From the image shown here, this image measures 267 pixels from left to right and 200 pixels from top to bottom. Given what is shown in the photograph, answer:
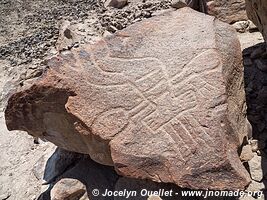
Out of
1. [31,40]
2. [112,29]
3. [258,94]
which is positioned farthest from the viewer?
[31,40]

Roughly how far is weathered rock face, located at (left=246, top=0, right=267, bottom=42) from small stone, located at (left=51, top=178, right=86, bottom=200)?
188cm

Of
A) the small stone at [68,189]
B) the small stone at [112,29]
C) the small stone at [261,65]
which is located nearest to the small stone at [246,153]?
the small stone at [261,65]

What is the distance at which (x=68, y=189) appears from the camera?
3031 millimetres

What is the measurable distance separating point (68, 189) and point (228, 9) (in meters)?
2.61

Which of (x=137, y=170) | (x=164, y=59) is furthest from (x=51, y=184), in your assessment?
(x=164, y=59)

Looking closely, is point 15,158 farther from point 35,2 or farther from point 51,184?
point 35,2

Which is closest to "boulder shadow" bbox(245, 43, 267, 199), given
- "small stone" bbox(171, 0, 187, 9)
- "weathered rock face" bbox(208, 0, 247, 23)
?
"weathered rock face" bbox(208, 0, 247, 23)

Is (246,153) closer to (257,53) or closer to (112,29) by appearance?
(257,53)

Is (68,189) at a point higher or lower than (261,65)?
lower

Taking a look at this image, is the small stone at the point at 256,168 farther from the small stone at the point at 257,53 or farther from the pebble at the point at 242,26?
the pebble at the point at 242,26

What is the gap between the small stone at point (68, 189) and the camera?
3025mm

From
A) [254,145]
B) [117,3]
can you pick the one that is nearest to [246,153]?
[254,145]

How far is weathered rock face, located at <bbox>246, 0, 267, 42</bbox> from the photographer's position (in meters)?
2.95

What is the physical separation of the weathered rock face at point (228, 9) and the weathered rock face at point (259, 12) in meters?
0.90
